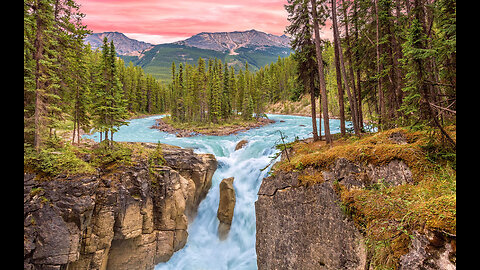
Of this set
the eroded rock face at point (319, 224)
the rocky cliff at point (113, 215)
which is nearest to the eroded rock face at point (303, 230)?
the eroded rock face at point (319, 224)

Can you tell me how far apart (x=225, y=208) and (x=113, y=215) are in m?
8.72

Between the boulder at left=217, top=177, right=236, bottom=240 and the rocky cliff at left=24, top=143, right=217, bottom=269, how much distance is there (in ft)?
7.77

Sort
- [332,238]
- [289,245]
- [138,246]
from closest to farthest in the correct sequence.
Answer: [332,238]
[289,245]
[138,246]

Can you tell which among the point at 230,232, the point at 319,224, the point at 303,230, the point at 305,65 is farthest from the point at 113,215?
the point at 305,65

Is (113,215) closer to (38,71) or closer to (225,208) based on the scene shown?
(225,208)

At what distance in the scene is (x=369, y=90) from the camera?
18281 mm

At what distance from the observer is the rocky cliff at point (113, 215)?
1067 cm

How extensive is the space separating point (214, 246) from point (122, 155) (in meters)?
10.2

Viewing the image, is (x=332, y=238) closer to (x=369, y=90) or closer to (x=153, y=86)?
(x=369, y=90)

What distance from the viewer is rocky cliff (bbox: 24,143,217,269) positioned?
1067 cm

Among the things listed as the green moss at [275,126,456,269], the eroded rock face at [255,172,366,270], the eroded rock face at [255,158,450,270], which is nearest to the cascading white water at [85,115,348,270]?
the eroded rock face at [255,172,366,270]

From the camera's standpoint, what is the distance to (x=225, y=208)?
61.1 feet

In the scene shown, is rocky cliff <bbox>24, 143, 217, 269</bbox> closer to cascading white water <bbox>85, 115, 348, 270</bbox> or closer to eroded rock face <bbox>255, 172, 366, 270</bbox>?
cascading white water <bbox>85, 115, 348, 270</bbox>
